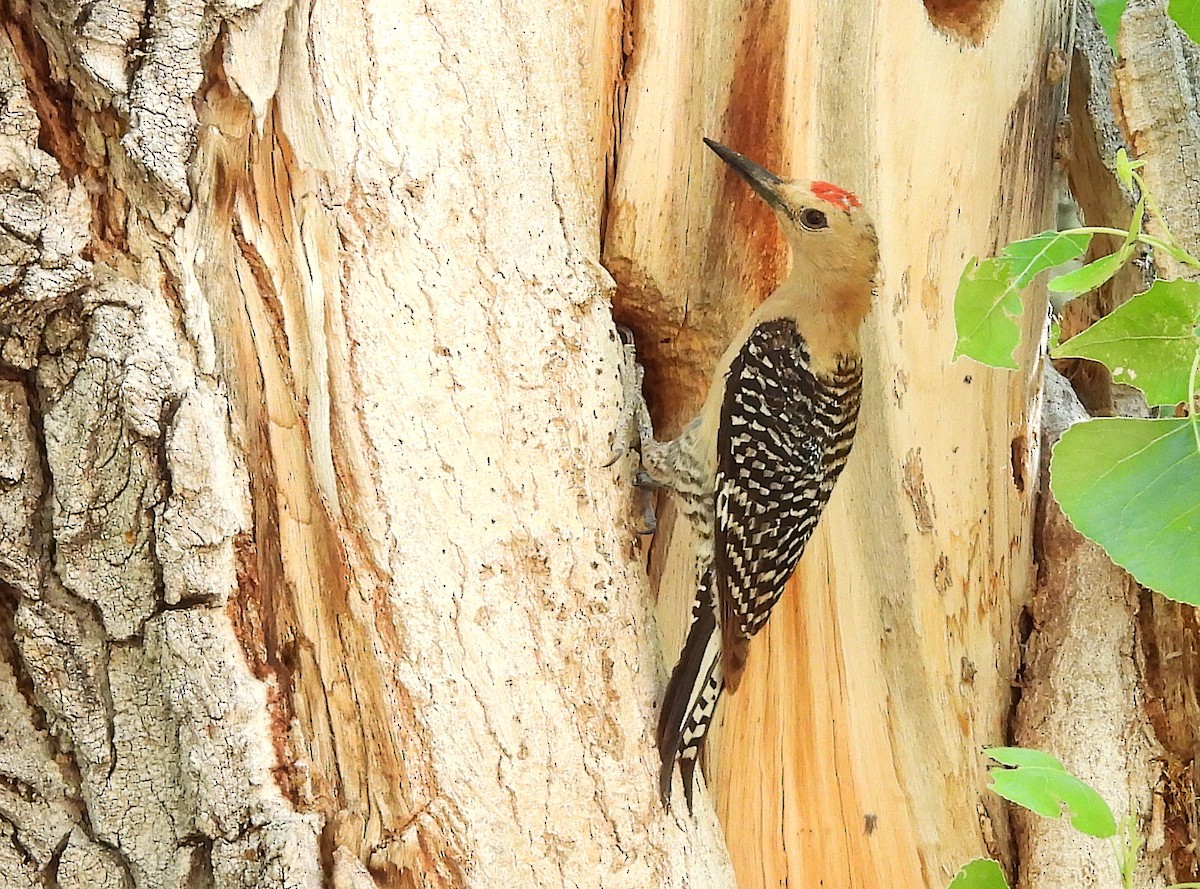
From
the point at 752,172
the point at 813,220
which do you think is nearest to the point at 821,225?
the point at 813,220

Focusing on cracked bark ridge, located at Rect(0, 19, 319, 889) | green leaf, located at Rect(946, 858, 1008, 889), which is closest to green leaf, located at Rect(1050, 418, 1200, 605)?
green leaf, located at Rect(946, 858, 1008, 889)

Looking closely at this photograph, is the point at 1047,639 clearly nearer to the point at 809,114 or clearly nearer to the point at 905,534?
the point at 905,534

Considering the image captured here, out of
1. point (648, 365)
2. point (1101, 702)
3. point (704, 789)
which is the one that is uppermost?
point (648, 365)

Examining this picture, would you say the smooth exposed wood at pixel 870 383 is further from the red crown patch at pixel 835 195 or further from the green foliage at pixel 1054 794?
the green foliage at pixel 1054 794

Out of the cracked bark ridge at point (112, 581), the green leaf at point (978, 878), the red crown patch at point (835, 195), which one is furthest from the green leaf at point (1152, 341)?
the cracked bark ridge at point (112, 581)

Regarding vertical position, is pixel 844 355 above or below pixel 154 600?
above

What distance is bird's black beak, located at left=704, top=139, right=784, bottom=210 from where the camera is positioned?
1.48 metres

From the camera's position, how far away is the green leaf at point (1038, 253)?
1.02 meters

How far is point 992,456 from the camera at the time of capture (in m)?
1.62

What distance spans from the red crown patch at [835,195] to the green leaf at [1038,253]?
452 millimetres

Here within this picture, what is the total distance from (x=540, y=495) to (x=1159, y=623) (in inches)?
40.1

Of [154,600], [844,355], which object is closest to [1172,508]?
[844,355]

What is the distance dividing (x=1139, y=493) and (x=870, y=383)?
0.69 metres

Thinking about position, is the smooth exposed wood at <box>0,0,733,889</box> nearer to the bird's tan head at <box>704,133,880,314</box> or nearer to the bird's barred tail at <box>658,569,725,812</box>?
the bird's barred tail at <box>658,569,725,812</box>
